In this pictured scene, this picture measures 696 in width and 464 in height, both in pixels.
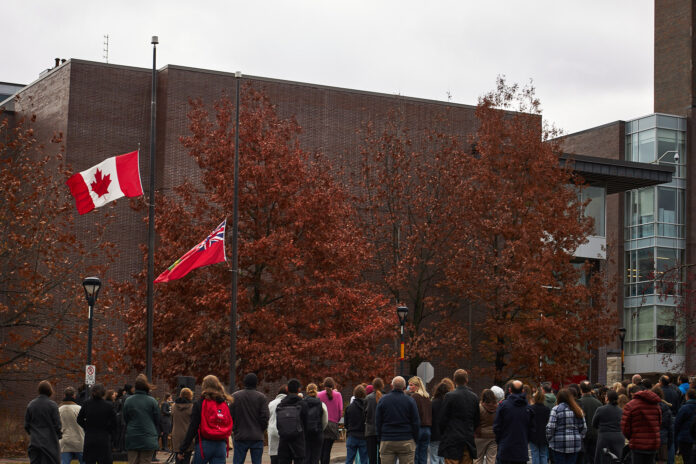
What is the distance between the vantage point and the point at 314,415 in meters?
17.4

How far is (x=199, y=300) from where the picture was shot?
31281 millimetres

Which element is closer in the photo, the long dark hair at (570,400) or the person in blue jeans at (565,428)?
the long dark hair at (570,400)

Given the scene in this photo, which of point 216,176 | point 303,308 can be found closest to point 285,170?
point 216,176

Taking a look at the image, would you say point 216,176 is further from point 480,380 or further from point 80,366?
point 480,380

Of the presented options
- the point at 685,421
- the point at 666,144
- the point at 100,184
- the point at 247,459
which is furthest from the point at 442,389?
the point at 666,144

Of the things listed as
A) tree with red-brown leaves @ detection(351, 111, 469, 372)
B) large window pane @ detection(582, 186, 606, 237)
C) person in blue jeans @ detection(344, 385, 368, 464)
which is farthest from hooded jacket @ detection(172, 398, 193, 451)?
large window pane @ detection(582, 186, 606, 237)

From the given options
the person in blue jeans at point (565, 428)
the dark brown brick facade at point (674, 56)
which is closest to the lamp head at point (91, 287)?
the person in blue jeans at point (565, 428)

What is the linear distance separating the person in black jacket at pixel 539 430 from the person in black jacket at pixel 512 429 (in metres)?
2.33

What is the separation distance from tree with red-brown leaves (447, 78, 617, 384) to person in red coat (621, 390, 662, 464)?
2139 cm

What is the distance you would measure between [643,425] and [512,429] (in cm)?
253

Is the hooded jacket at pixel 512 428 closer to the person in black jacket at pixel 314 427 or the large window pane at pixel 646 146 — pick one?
the person in black jacket at pixel 314 427

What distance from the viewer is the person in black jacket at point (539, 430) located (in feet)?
58.9

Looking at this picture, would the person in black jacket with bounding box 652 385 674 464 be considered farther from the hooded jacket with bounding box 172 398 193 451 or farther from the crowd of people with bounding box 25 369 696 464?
the hooded jacket with bounding box 172 398 193 451

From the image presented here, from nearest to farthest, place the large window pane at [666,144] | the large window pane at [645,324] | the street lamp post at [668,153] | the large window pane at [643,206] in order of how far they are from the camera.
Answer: the large window pane at [645,324], the street lamp post at [668,153], the large window pane at [643,206], the large window pane at [666,144]
